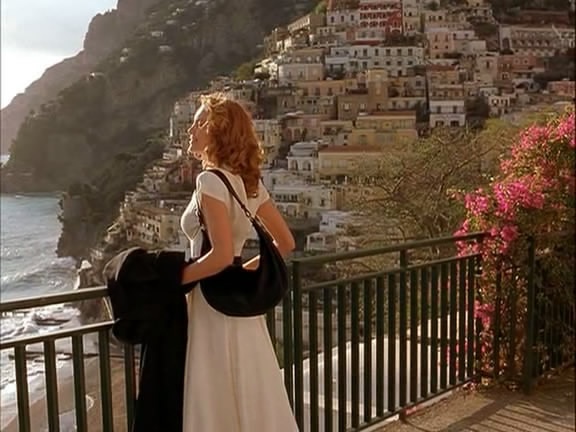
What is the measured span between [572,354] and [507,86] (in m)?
1.68

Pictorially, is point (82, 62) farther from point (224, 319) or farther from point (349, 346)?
point (224, 319)

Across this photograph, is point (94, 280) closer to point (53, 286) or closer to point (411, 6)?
point (53, 286)

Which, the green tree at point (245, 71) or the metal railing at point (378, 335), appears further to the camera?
the green tree at point (245, 71)

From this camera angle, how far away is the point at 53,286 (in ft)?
13.2

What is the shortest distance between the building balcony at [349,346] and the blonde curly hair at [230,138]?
Result: 0.46 meters

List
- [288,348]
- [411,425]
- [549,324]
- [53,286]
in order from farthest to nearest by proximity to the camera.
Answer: [53,286]
[549,324]
[411,425]
[288,348]

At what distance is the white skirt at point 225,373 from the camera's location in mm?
1863

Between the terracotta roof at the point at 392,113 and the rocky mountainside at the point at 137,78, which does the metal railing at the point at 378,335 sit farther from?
the rocky mountainside at the point at 137,78

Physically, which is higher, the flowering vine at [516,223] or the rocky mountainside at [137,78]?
the rocky mountainside at [137,78]

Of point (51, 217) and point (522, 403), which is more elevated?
point (51, 217)

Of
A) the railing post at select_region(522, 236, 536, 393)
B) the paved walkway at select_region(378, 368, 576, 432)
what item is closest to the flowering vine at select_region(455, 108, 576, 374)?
the railing post at select_region(522, 236, 536, 393)

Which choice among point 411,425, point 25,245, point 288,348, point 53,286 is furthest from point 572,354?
point 25,245

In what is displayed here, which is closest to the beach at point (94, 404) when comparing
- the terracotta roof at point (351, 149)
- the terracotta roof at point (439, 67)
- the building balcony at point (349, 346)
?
the building balcony at point (349, 346)

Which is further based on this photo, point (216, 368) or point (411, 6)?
point (411, 6)
